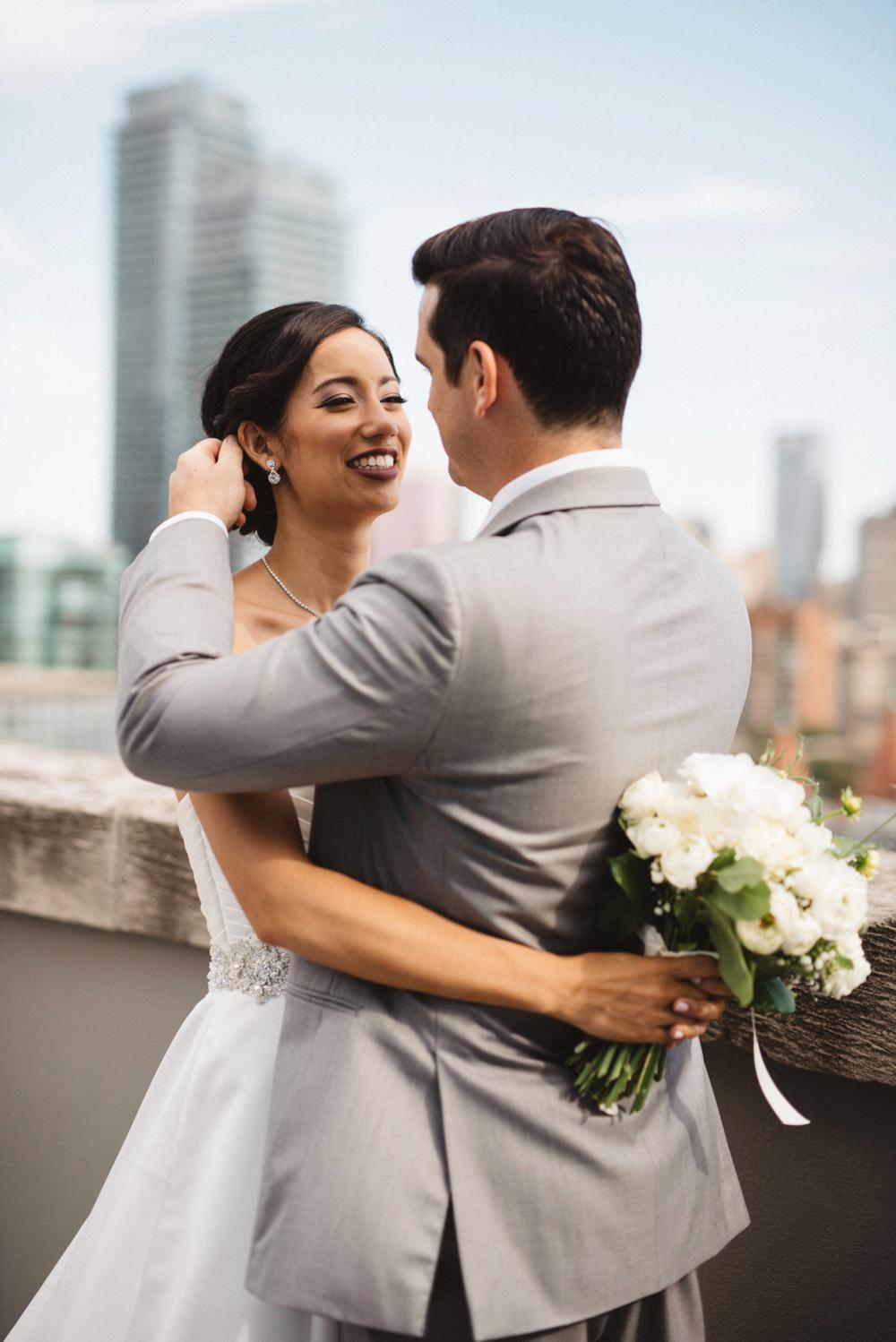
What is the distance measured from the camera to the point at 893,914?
1714 millimetres

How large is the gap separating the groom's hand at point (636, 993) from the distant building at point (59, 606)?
96116 millimetres

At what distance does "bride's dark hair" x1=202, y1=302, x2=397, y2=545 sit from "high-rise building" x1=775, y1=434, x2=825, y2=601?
283 feet

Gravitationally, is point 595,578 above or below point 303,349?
below

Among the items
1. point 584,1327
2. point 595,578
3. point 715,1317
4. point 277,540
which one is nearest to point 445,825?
point 595,578

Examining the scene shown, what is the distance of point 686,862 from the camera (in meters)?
1.22

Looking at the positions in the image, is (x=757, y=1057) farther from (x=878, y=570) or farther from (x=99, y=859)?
(x=878, y=570)

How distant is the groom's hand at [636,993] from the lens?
132 cm

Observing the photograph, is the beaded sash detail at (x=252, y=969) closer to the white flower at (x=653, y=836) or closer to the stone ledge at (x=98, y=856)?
the stone ledge at (x=98, y=856)

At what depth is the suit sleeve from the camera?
121 centimetres

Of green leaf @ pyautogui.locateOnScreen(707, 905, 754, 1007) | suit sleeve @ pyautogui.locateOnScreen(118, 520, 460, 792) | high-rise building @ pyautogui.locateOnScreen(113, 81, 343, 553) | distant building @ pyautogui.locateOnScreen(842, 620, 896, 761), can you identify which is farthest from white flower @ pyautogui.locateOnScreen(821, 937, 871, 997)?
high-rise building @ pyautogui.locateOnScreen(113, 81, 343, 553)

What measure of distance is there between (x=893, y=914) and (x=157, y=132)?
132005mm

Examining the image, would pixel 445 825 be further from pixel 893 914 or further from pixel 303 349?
pixel 303 349

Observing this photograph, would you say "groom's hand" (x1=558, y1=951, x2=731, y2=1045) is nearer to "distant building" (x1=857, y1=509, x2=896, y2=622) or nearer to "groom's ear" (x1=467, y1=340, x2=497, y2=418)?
"groom's ear" (x1=467, y1=340, x2=497, y2=418)

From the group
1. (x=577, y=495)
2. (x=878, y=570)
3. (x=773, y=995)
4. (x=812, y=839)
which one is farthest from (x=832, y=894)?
(x=878, y=570)
